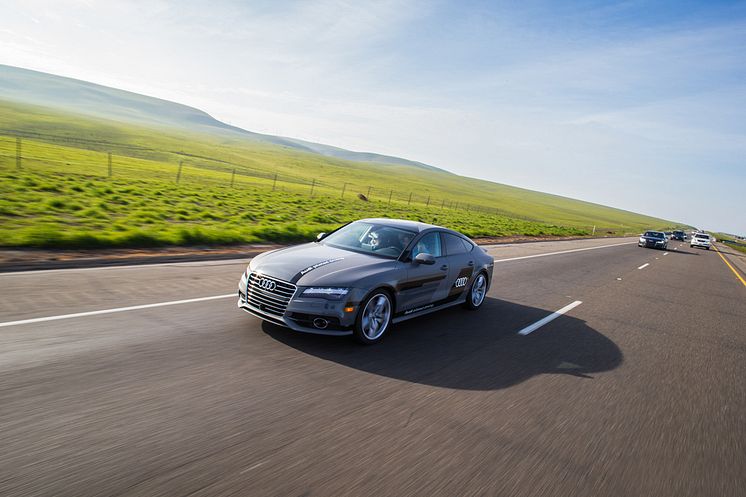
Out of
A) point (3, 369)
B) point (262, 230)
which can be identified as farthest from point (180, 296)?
point (262, 230)

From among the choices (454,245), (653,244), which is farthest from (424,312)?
(653,244)

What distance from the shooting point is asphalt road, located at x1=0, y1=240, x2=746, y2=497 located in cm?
287

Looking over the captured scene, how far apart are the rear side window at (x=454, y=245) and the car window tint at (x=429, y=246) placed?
25cm

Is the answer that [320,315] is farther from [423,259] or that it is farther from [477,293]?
[477,293]

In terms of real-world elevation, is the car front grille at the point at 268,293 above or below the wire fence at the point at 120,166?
above

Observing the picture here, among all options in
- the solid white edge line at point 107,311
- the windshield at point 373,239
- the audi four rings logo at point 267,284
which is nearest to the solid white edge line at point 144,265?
the solid white edge line at point 107,311

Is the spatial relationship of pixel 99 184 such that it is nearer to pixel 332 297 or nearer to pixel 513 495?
pixel 332 297

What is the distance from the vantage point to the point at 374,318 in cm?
554

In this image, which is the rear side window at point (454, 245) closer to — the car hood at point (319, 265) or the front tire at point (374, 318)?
the car hood at point (319, 265)

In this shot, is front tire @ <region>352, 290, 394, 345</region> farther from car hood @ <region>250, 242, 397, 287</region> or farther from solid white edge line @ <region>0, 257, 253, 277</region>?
solid white edge line @ <region>0, 257, 253, 277</region>

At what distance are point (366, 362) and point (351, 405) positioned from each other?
3.45 feet

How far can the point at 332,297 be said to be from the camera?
5031mm

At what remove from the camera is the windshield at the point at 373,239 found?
Answer: 624 cm

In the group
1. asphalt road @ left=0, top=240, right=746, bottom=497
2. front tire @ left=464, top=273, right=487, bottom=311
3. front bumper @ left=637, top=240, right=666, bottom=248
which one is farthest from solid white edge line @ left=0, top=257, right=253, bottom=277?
front bumper @ left=637, top=240, right=666, bottom=248
